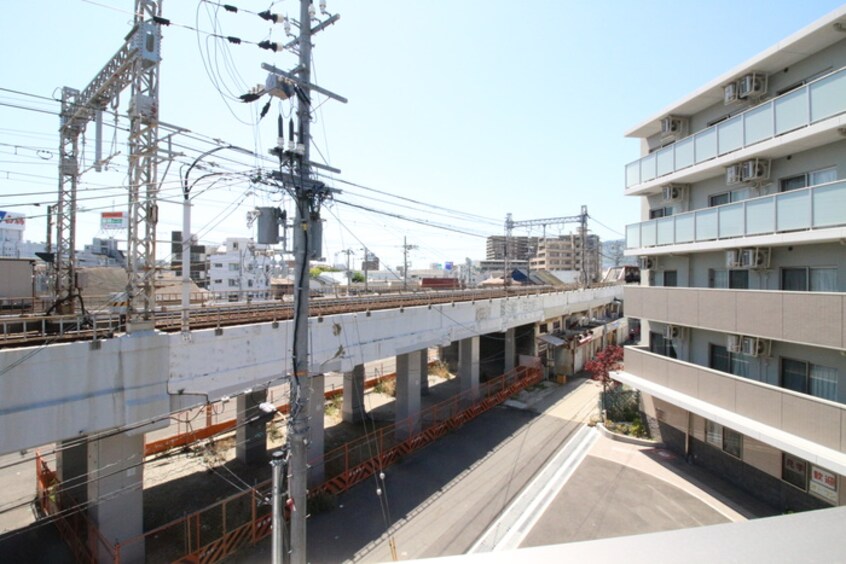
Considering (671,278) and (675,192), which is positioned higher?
(675,192)

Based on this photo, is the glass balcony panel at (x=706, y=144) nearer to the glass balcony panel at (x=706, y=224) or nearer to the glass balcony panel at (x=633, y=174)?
the glass balcony panel at (x=706, y=224)

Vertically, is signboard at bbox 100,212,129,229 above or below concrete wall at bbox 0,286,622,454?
above

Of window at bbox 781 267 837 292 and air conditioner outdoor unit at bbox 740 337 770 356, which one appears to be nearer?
window at bbox 781 267 837 292

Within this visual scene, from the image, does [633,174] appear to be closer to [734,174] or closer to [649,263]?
[649,263]

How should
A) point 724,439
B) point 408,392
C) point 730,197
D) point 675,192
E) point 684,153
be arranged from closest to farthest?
1. point 724,439
2. point 730,197
3. point 684,153
4. point 675,192
5. point 408,392

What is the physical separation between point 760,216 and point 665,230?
3.59 metres

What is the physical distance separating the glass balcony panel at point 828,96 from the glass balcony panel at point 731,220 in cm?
276

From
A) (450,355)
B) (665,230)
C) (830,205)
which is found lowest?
(450,355)

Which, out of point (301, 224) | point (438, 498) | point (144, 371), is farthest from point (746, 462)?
point (144, 371)

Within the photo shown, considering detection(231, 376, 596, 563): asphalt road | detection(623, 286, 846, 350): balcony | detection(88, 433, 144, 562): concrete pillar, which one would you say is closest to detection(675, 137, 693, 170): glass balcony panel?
detection(623, 286, 846, 350): balcony

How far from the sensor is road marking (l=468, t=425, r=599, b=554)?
10.5 meters

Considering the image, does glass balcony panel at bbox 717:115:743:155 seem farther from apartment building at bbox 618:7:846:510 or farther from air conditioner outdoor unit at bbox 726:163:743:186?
air conditioner outdoor unit at bbox 726:163:743:186

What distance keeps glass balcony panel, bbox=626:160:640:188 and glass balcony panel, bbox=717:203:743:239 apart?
441cm

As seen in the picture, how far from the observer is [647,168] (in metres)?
16.0
